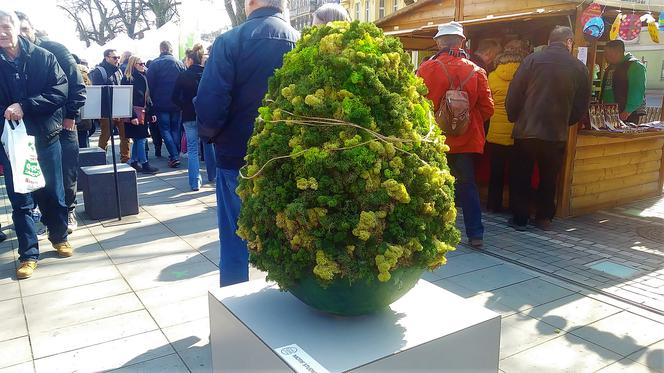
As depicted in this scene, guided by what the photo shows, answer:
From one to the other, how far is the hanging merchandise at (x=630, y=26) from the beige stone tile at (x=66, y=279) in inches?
233

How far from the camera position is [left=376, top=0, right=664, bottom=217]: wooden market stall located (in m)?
5.82

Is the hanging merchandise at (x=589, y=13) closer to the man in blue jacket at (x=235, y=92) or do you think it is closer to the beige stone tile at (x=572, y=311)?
the beige stone tile at (x=572, y=311)

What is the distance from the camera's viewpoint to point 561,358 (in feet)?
9.83

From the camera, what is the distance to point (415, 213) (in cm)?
180

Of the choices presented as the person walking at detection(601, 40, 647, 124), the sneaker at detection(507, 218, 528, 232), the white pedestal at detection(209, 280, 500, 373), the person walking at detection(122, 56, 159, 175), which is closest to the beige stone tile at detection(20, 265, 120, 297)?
the white pedestal at detection(209, 280, 500, 373)

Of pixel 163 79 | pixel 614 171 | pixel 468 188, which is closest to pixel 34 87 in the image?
pixel 468 188

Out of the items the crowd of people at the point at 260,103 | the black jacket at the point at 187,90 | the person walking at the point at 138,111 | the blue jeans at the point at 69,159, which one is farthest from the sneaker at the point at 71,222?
the person walking at the point at 138,111

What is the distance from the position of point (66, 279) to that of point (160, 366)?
1808 mm

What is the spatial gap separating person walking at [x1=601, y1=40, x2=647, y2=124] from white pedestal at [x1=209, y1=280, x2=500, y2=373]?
5609 millimetres

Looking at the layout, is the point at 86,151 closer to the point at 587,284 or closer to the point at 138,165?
the point at 138,165

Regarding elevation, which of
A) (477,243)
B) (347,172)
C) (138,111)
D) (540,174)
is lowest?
(477,243)

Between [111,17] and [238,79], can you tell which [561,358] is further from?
[111,17]

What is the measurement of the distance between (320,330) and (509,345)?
1.73m

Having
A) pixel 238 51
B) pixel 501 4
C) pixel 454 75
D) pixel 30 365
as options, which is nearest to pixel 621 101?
pixel 501 4
